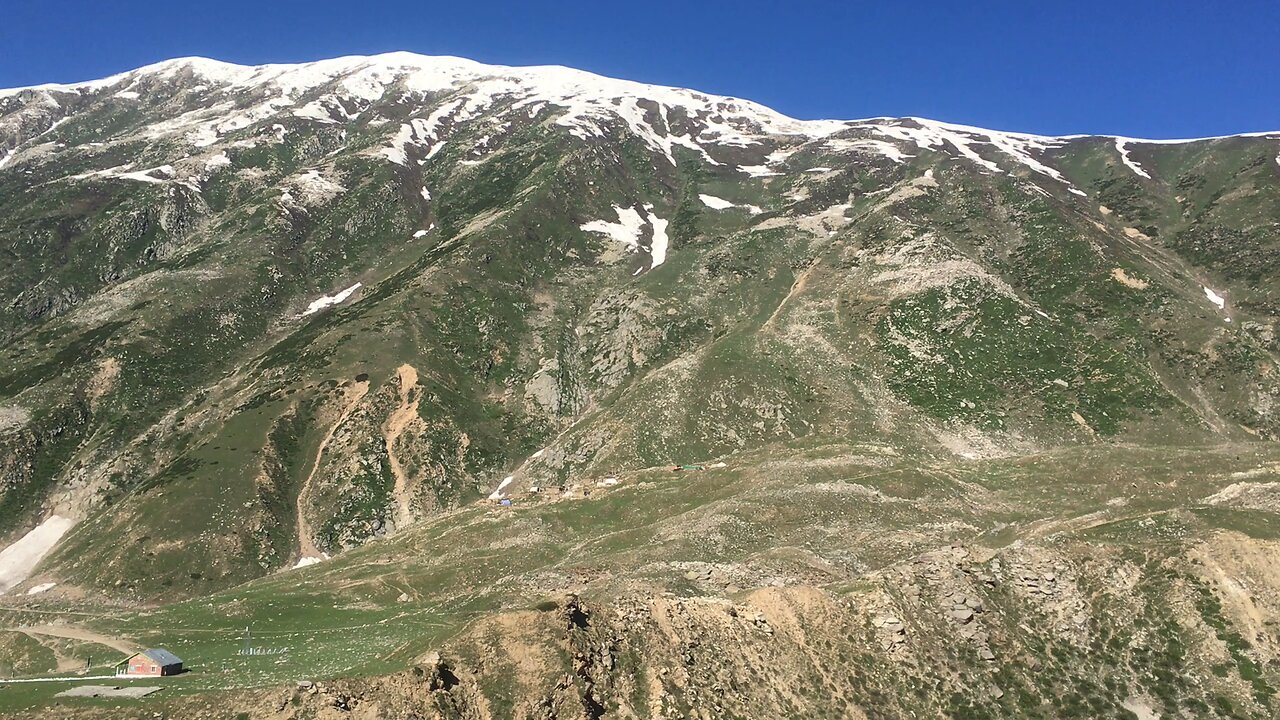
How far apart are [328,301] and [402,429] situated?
7070cm

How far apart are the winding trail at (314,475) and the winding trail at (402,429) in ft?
22.0

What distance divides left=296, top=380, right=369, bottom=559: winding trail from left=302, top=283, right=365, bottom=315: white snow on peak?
176 ft

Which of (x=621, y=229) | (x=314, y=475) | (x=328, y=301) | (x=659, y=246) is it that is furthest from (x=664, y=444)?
(x=621, y=229)

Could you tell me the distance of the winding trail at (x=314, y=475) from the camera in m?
89.4

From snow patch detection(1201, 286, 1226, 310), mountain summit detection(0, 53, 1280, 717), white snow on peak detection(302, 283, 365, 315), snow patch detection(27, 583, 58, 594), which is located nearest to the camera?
mountain summit detection(0, 53, 1280, 717)

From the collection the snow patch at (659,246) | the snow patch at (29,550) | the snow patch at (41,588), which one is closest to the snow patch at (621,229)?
the snow patch at (659,246)

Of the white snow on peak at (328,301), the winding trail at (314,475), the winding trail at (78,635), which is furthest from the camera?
the white snow on peak at (328,301)

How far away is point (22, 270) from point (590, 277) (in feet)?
469

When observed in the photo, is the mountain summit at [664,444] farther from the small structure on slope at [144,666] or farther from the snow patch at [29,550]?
the small structure on slope at [144,666]

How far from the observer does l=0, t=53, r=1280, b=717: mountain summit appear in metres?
36.3

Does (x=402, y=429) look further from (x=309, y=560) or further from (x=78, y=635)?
(x=78, y=635)

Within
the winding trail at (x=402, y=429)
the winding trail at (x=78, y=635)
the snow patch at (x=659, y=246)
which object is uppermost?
the snow patch at (x=659, y=246)

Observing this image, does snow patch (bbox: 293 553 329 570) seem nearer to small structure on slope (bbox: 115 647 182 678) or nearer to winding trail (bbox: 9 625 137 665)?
winding trail (bbox: 9 625 137 665)

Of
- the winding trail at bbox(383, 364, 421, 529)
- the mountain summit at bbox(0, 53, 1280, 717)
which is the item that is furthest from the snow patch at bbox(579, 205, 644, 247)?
the winding trail at bbox(383, 364, 421, 529)
